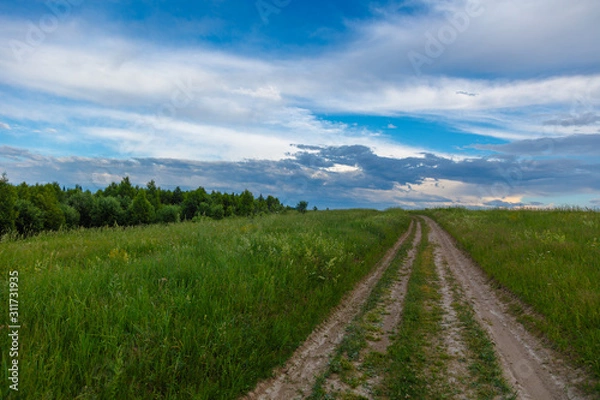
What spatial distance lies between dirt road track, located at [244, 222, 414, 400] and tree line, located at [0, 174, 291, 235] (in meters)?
13.3

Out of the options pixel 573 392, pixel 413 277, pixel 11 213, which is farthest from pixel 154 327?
pixel 11 213

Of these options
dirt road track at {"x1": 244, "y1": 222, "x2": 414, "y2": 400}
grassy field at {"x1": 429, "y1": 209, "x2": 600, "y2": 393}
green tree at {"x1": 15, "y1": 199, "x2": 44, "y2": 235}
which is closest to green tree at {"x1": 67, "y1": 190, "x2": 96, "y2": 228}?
green tree at {"x1": 15, "y1": 199, "x2": 44, "y2": 235}

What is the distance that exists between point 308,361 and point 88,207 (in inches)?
2753

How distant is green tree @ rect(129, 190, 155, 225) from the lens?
63.9m

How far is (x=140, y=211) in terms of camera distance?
64.8 meters

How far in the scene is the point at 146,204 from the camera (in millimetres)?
65562

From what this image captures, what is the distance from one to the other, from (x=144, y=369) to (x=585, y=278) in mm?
10810

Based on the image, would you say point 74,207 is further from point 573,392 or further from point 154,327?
point 573,392

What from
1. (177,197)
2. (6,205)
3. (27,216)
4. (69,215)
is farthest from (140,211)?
(177,197)

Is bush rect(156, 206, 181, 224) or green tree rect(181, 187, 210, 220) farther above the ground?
green tree rect(181, 187, 210, 220)

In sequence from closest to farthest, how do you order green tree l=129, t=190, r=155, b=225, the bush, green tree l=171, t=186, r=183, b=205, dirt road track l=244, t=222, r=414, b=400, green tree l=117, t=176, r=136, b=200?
1. dirt road track l=244, t=222, r=414, b=400
2. green tree l=129, t=190, r=155, b=225
3. the bush
4. green tree l=117, t=176, r=136, b=200
5. green tree l=171, t=186, r=183, b=205

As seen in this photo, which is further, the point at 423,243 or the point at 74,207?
the point at 74,207

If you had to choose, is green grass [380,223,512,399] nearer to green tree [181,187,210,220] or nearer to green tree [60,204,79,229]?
green tree [60,204,79,229]

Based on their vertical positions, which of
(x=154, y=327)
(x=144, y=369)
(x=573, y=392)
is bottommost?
(x=573, y=392)
